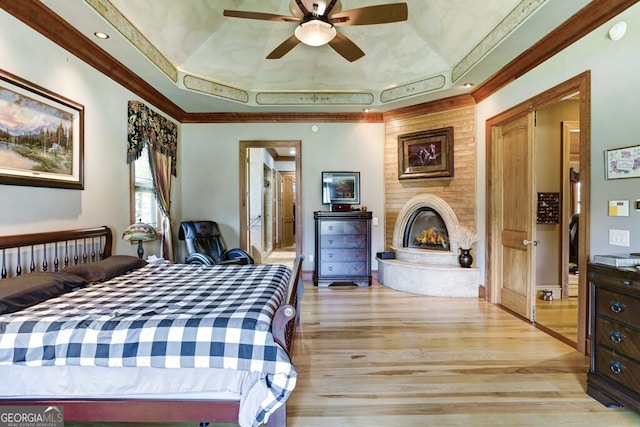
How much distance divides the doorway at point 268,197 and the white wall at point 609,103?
3854mm

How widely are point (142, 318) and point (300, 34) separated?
2.74 metres

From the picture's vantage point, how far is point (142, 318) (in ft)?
5.34

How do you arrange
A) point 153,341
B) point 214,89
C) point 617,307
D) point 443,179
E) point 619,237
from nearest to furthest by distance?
point 153,341 < point 617,307 < point 619,237 < point 214,89 < point 443,179

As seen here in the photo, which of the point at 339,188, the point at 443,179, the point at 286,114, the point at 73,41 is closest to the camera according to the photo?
the point at 73,41

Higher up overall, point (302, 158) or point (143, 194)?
point (302, 158)

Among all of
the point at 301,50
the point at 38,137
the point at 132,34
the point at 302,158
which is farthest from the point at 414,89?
the point at 38,137

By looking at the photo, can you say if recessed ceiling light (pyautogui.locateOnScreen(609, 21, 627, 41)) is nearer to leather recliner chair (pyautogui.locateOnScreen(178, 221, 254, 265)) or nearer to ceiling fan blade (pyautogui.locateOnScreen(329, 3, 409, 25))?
ceiling fan blade (pyautogui.locateOnScreen(329, 3, 409, 25))

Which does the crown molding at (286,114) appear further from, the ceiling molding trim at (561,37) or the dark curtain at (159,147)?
the dark curtain at (159,147)

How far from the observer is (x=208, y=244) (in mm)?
4910

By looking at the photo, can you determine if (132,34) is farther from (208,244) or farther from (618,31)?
(618,31)

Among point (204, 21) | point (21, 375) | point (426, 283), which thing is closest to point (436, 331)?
point (426, 283)

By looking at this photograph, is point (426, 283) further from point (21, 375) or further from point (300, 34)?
point (21, 375)

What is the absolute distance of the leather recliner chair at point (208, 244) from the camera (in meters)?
4.58

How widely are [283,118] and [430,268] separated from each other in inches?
135
